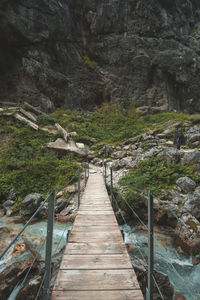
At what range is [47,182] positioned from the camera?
865 centimetres

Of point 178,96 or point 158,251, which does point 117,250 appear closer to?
point 158,251

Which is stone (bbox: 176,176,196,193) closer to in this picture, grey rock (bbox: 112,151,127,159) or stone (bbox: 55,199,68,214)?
stone (bbox: 55,199,68,214)

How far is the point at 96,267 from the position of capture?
2.28m

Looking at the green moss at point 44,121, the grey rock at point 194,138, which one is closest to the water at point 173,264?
the grey rock at point 194,138

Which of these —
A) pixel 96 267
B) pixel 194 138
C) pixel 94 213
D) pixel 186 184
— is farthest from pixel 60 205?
pixel 194 138

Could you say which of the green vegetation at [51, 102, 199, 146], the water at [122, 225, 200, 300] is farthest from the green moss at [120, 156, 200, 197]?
the green vegetation at [51, 102, 199, 146]

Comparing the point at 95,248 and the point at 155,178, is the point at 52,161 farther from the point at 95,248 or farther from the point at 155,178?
the point at 95,248

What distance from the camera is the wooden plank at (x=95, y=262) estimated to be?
227cm

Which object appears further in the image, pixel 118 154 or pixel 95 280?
pixel 118 154

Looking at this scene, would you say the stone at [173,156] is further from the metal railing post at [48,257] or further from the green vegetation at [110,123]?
the green vegetation at [110,123]

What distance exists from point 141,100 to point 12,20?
2052 cm

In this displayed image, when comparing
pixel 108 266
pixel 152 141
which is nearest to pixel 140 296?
pixel 108 266

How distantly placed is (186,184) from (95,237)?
4786 millimetres

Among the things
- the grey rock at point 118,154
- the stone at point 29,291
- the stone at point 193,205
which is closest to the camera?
the stone at point 29,291
